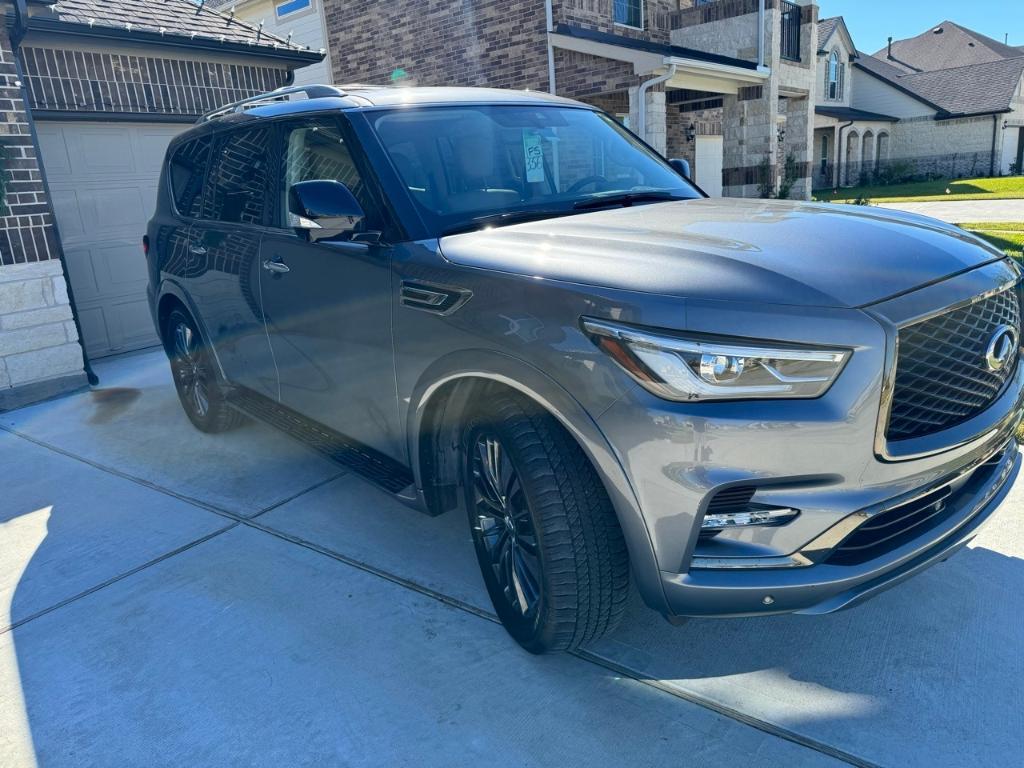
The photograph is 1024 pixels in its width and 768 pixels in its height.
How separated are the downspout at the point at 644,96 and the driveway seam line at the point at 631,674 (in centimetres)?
1054

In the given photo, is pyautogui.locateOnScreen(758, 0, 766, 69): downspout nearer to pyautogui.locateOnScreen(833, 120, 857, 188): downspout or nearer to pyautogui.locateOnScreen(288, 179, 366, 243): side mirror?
pyautogui.locateOnScreen(288, 179, 366, 243): side mirror

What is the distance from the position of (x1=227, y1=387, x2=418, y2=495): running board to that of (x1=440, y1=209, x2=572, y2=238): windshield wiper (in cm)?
99

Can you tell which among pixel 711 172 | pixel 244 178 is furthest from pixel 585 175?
pixel 711 172

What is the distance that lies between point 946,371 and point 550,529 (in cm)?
129

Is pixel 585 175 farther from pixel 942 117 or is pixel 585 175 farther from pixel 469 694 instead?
pixel 942 117

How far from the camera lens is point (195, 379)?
543cm

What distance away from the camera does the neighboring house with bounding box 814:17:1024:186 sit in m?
35.6

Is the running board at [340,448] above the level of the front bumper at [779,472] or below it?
below

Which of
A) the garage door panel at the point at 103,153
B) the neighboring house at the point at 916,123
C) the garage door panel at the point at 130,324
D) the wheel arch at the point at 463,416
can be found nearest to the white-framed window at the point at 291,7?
the garage door panel at the point at 103,153

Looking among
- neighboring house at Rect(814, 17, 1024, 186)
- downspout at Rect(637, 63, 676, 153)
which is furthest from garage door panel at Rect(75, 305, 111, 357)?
neighboring house at Rect(814, 17, 1024, 186)

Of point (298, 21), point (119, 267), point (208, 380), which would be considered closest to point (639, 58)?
point (119, 267)

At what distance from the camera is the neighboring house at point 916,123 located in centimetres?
3556

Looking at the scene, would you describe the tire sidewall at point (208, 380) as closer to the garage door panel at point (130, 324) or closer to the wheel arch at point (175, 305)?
the wheel arch at point (175, 305)

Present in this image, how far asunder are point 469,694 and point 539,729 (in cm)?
29
